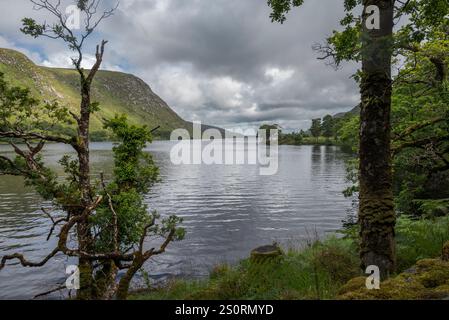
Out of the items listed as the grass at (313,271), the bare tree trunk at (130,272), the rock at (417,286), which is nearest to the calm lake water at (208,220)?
the grass at (313,271)

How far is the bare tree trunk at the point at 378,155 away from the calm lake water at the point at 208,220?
44.0ft

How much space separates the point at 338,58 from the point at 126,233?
13.6 m

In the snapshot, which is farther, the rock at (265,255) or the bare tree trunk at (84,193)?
the bare tree trunk at (84,193)

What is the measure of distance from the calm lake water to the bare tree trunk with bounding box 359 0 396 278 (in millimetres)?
13416

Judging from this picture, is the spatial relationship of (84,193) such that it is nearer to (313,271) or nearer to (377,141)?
(313,271)

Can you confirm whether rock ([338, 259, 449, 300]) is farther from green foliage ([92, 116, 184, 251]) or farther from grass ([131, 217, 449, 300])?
green foliage ([92, 116, 184, 251])

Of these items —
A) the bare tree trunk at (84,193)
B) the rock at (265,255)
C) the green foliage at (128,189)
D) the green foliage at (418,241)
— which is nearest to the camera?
the green foliage at (418,241)

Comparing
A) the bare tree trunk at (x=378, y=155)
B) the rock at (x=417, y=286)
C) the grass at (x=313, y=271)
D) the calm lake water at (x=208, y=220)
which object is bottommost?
the calm lake water at (x=208, y=220)

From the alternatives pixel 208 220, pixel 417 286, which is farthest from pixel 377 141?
pixel 208 220

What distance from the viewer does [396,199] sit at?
64.6ft

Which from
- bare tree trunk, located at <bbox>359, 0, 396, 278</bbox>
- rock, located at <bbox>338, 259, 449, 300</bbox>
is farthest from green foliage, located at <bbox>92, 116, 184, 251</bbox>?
rock, located at <bbox>338, 259, 449, 300</bbox>

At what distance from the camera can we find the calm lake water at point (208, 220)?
66.0 ft

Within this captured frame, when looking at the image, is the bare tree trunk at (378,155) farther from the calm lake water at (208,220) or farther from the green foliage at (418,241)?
the calm lake water at (208,220)

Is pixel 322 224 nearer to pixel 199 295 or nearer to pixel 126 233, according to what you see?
pixel 126 233
